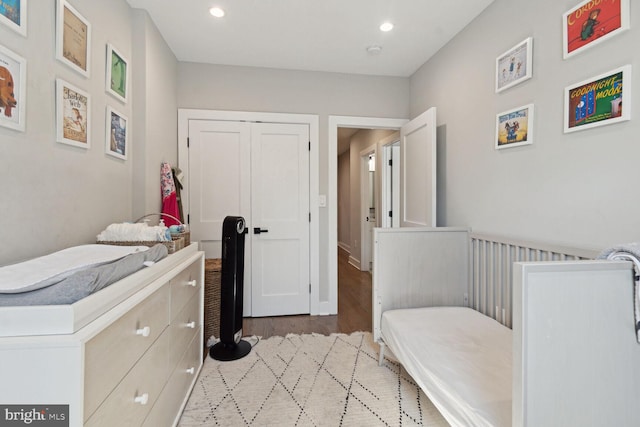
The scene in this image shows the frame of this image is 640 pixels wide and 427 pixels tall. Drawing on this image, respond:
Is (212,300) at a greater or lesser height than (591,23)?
lesser

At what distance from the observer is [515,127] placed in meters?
1.89

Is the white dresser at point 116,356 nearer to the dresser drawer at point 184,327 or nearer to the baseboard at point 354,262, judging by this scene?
the dresser drawer at point 184,327

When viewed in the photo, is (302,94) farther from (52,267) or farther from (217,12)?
(52,267)

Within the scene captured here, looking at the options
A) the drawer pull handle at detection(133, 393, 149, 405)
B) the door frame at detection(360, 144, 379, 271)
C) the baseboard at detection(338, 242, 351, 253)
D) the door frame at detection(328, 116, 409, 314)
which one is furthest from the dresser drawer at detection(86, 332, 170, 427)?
the baseboard at detection(338, 242, 351, 253)

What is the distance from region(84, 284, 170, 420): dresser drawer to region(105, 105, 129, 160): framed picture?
1112mm

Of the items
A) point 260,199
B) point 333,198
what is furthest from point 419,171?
point 260,199

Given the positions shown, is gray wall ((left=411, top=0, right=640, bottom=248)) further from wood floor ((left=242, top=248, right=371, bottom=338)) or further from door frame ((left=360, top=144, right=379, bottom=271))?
door frame ((left=360, top=144, right=379, bottom=271))

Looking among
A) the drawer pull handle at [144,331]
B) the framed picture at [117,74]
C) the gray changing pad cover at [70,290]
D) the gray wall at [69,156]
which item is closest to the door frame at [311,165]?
the gray wall at [69,156]

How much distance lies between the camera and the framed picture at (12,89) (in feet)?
3.67

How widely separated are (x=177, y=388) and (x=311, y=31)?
260cm

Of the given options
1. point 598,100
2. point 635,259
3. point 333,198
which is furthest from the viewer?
point 333,198

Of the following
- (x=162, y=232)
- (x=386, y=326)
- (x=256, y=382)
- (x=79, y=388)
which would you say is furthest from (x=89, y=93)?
(x=386, y=326)

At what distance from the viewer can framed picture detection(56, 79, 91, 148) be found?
142cm

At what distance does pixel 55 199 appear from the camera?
4.61 ft
